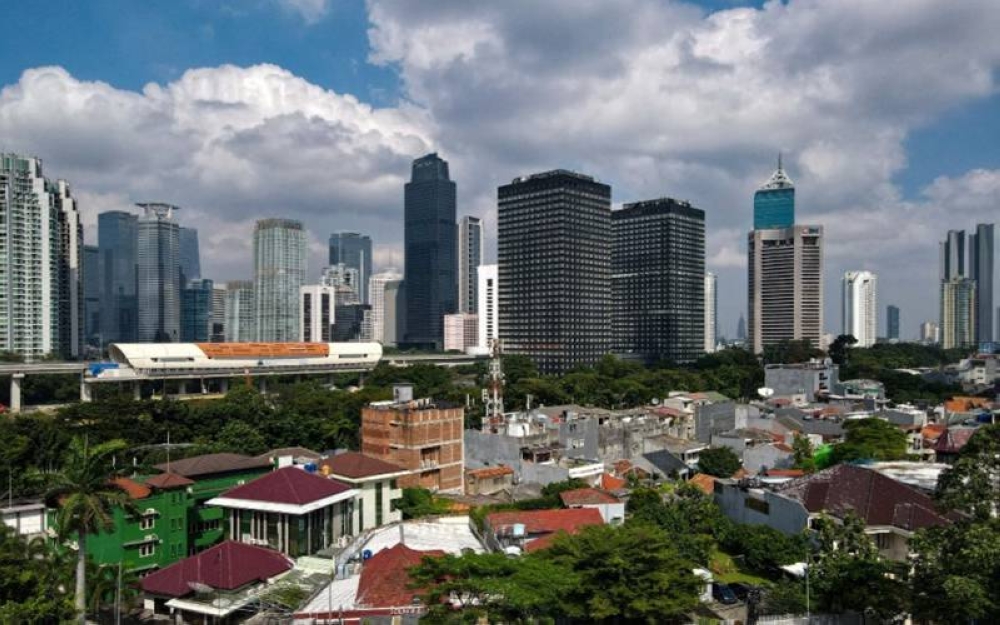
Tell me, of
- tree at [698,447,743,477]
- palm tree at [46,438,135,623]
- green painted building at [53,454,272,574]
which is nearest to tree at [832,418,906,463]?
tree at [698,447,743,477]

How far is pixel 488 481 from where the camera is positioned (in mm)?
50406

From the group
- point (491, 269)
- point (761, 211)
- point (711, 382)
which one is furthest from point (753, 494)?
point (761, 211)

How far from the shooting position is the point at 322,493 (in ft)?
102

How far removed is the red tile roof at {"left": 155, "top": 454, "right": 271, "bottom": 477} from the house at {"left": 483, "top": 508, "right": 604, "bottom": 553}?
1192cm

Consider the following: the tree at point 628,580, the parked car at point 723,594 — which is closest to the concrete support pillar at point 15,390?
the parked car at point 723,594

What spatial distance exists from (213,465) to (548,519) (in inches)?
613

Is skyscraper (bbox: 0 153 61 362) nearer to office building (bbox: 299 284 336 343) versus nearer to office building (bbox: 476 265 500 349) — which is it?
office building (bbox: 299 284 336 343)

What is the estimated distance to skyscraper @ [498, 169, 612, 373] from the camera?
138 metres

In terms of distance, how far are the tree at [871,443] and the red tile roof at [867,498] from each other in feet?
54.2

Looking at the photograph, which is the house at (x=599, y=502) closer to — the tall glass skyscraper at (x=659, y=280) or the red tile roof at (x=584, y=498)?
the red tile roof at (x=584, y=498)

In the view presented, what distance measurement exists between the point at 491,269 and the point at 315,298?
5032cm

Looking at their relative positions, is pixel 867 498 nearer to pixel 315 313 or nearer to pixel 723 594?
pixel 723 594

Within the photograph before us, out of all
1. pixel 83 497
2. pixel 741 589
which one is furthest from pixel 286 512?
pixel 741 589

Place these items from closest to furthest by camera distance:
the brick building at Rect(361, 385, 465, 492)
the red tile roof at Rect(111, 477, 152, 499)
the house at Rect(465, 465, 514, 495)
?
the red tile roof at Rect(111, 477, 152, 499), the brick building at Rect(361, 385, 465, 492), the house at Rect(465, 465, 514, 495)
